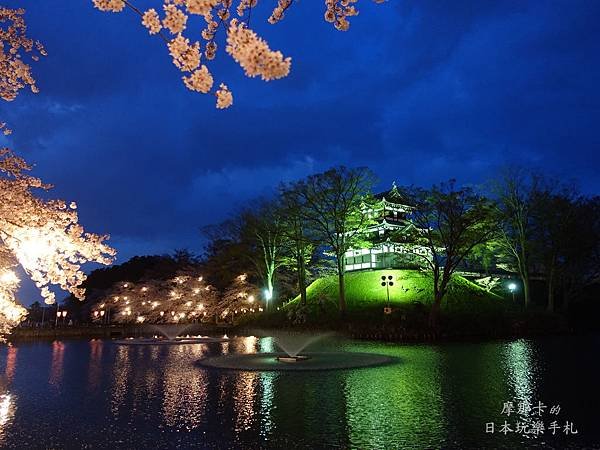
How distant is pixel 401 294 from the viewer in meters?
51.2

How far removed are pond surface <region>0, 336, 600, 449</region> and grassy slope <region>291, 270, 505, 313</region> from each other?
2872 centimetres

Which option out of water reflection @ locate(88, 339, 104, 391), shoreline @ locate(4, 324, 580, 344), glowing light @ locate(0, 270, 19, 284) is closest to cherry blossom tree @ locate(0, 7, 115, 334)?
glowing light @ locate(0, 270, 19, 284)

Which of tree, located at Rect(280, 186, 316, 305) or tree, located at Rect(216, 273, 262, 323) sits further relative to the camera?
tree, located at Rect(216, 273, 262, 323)

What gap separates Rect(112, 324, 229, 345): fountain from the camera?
3822 centimetres

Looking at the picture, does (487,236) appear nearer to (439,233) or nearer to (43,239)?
(439,233)

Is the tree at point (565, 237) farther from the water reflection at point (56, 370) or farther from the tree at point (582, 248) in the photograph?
the water reflection at point (56, 370)

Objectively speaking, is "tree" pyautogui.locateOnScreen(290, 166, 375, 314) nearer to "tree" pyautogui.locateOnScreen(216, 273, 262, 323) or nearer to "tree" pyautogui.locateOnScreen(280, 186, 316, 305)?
"tree" pyautogui.locateOnScreen(280, 186, 316, 305)

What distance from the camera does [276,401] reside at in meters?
12.8

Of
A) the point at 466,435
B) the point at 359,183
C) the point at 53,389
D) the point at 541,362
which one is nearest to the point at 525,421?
the point at 466,435

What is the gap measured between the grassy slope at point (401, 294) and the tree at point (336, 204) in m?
3.92

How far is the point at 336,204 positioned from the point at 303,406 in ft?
121

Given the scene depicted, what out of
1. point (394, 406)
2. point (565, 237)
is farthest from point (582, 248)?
point (394, 406)

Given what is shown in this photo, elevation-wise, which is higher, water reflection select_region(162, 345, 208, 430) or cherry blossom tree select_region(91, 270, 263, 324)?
cherry blossom tree select_region(91, 270, 263, 324)

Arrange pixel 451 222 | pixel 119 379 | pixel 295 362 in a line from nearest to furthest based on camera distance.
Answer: pixel 119 379 → pixel 295 362 → pixel 451 222
